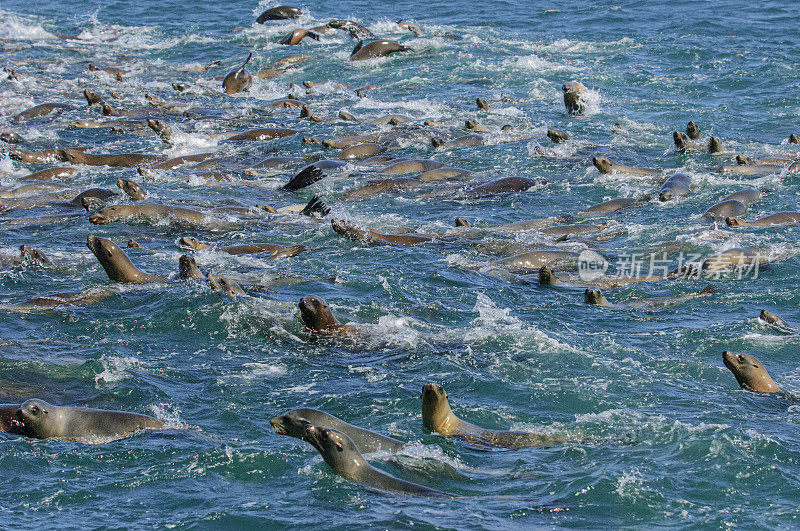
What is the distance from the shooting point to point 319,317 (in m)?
7.91

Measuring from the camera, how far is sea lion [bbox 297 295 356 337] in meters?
7.83

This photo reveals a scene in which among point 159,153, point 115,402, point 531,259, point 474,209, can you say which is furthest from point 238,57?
point 115,402

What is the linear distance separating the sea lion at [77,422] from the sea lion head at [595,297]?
452cm

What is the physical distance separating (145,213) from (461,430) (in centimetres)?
689

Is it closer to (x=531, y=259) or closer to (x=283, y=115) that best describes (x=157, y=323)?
(x=531, y=259)

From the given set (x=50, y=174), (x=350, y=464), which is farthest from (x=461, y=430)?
(x=50, y=174)

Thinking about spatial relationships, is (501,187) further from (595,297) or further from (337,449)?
(337,449)

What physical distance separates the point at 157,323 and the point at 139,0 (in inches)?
1097

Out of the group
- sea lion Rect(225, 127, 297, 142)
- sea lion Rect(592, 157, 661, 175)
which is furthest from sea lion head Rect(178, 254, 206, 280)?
sea lion Rect(225, 127, 297, 142)

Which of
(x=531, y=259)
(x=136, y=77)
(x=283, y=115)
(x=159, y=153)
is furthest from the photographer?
(x=136, y=77)

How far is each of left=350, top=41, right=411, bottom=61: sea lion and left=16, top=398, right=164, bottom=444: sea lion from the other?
57.5 ft

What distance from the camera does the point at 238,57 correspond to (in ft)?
77.9

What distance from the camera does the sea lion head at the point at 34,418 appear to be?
6.11 m

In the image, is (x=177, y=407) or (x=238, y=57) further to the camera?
(x=238, y=57)
